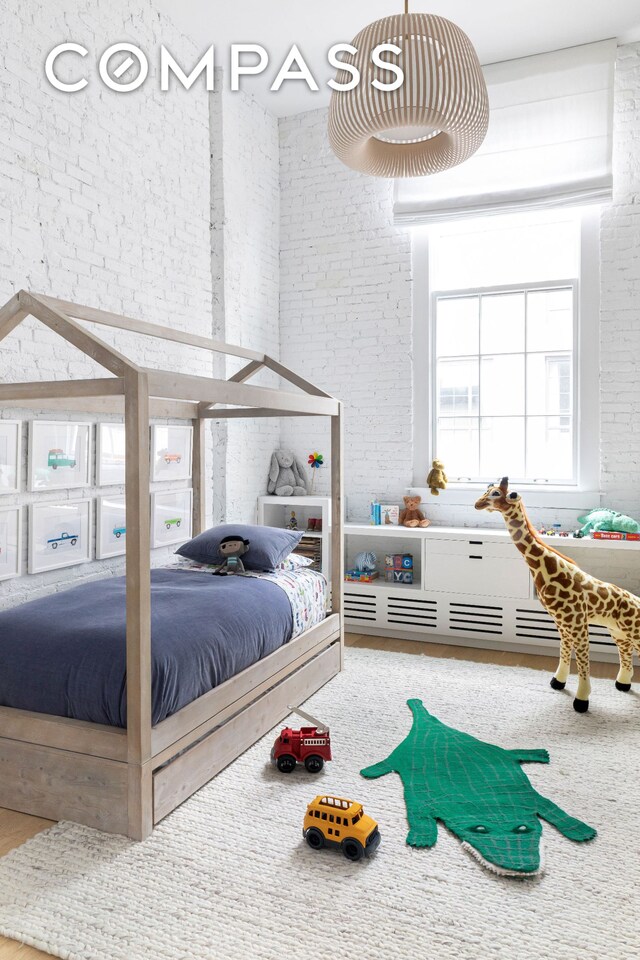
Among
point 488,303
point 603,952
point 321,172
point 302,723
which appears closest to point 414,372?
point 488,303

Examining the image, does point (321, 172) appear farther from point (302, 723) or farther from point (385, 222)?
point (302, 723)

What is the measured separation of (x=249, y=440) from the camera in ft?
16.5

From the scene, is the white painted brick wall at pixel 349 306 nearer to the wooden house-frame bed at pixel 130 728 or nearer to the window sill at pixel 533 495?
the window sill at pixel 533 495

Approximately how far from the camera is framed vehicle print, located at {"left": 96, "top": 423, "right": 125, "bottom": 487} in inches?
142

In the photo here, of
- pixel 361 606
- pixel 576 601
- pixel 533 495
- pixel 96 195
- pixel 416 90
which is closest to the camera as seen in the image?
pixel 416 90

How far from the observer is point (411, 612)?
Answer: 14.9ft

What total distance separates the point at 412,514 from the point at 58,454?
2.42 meters

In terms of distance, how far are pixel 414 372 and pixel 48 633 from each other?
3.31 metres

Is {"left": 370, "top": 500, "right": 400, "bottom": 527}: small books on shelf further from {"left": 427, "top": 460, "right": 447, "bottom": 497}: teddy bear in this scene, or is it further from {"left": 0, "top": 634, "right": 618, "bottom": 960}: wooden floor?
{"left": 0, "top": 634, "right": 618, "bottom": 960}: wooden floor

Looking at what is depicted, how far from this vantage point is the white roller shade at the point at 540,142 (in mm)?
4336

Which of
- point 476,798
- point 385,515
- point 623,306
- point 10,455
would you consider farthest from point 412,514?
point 10,455

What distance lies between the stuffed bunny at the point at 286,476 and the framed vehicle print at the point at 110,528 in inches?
63.5

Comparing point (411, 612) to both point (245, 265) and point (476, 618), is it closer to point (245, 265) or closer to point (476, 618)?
point (476, 618)

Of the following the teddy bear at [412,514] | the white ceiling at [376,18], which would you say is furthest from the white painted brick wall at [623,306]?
the teddy bear at [412,514]
